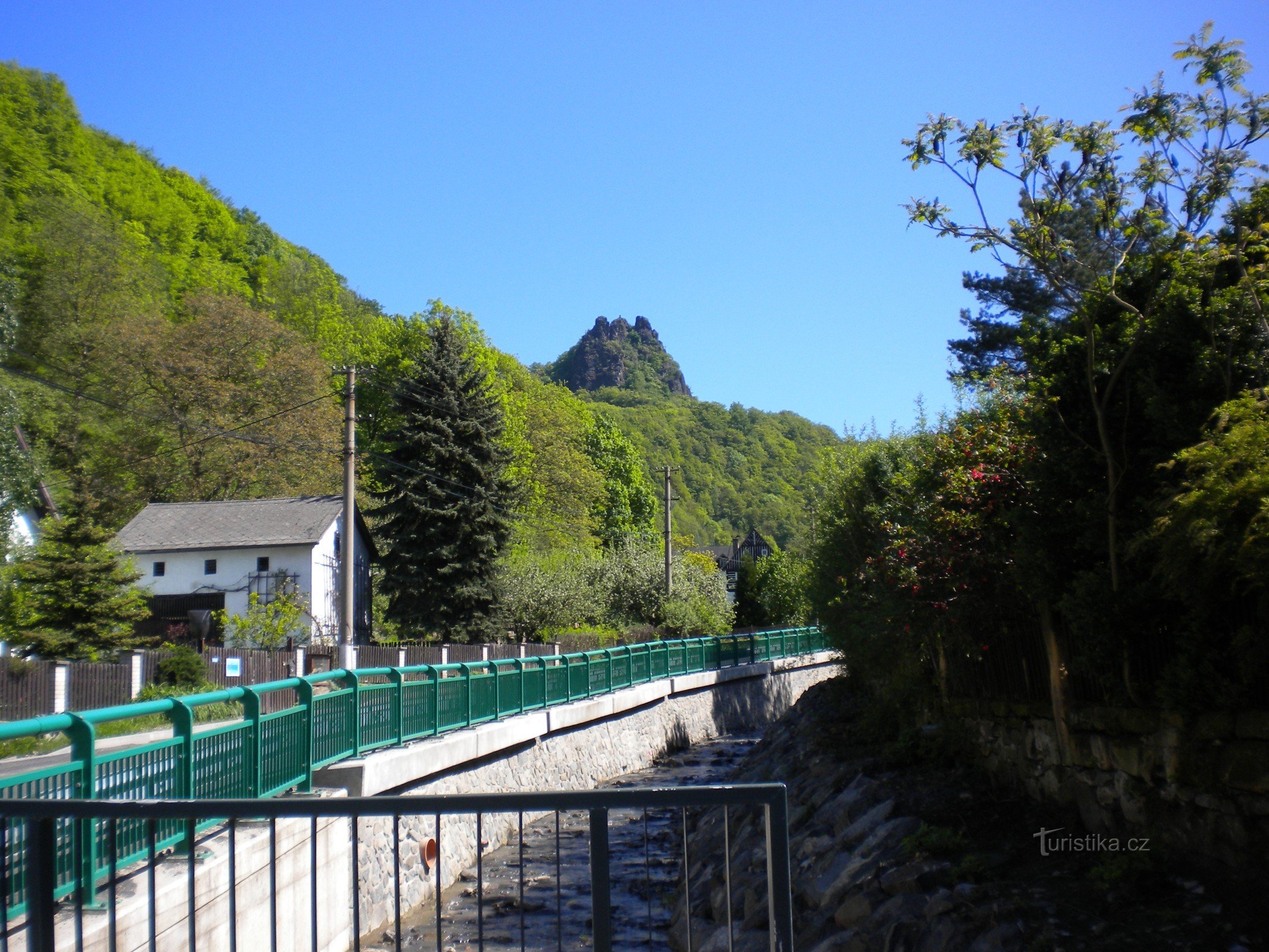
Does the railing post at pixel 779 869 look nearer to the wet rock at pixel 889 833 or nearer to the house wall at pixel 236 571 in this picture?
the wet rock at pixel 889 833

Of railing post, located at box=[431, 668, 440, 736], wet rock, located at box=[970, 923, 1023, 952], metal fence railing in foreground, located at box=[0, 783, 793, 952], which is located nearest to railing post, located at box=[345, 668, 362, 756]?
metal fence railing in foreground, located at box=[0, 783, 793, 952]

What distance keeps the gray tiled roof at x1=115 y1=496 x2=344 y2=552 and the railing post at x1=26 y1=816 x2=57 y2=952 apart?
3450 cm

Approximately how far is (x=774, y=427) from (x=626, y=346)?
250 ft

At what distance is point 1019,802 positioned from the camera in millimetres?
8703

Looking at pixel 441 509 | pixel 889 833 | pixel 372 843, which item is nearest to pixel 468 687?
pixel 372 843

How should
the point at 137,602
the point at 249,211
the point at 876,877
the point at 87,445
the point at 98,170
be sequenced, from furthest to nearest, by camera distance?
the point at 249,211, the point at 98,170, the point at 87,445, the point at 137,602, the point at 876,877

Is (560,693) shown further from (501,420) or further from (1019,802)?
(501,420)

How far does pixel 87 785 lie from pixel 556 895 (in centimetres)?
281

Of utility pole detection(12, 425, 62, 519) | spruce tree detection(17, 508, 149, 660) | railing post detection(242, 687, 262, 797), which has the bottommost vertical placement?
railing post detection(242, 687, 262, 797)

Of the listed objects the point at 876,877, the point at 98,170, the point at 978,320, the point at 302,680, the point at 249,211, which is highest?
the point at 249,211

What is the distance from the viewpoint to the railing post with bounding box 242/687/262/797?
798 centimetres

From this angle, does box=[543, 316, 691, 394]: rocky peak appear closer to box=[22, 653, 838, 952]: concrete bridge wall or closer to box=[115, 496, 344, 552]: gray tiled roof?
box=[115, 496, 344, 552]: gray tiled roof

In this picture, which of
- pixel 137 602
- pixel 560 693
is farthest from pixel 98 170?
pixel 560 693

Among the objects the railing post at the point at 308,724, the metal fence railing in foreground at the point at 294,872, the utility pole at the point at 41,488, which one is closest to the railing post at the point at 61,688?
the metal fence railing in foreground at the point at 294,872
